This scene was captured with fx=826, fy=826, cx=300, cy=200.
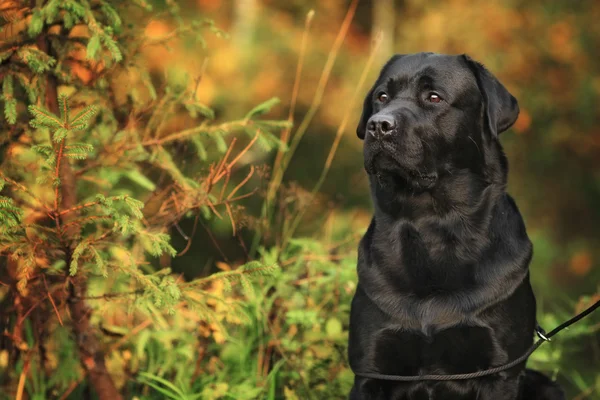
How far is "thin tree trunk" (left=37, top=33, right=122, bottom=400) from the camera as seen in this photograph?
3.45m

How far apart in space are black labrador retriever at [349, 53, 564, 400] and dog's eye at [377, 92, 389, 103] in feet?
0.08

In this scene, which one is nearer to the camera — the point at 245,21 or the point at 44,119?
the point at 44,119

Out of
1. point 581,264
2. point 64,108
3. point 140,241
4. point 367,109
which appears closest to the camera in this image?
point 64,108

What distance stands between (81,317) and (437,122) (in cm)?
169

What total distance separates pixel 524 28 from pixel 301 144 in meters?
4.13

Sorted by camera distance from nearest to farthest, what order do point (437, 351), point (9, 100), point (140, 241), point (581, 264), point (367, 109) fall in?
1. point (437, 351)
2. point (9, 100)
3. point (367, 109)
4. point (140, 241)
5. point (581, 264)

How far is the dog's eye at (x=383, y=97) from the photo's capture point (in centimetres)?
334

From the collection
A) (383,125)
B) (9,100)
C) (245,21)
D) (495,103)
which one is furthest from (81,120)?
(245,21)

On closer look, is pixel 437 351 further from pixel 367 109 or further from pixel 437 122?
pixel 367 109

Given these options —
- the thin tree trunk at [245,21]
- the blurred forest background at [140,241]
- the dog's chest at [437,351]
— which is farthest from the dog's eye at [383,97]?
the thin tree trunk at [245,21]

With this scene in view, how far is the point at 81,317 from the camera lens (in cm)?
349

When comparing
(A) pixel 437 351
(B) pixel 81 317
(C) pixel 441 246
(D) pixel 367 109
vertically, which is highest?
(D) pixel 367 109

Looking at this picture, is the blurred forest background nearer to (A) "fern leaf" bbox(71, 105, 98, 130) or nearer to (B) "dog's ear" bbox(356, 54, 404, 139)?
(A) "fern leaf" bbox(71, 105, 98, 130)

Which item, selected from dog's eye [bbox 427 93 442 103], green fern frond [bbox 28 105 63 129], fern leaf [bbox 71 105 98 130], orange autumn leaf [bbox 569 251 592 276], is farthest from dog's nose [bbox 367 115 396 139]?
orange autumn leaf [bbox 569 251 592 276]
